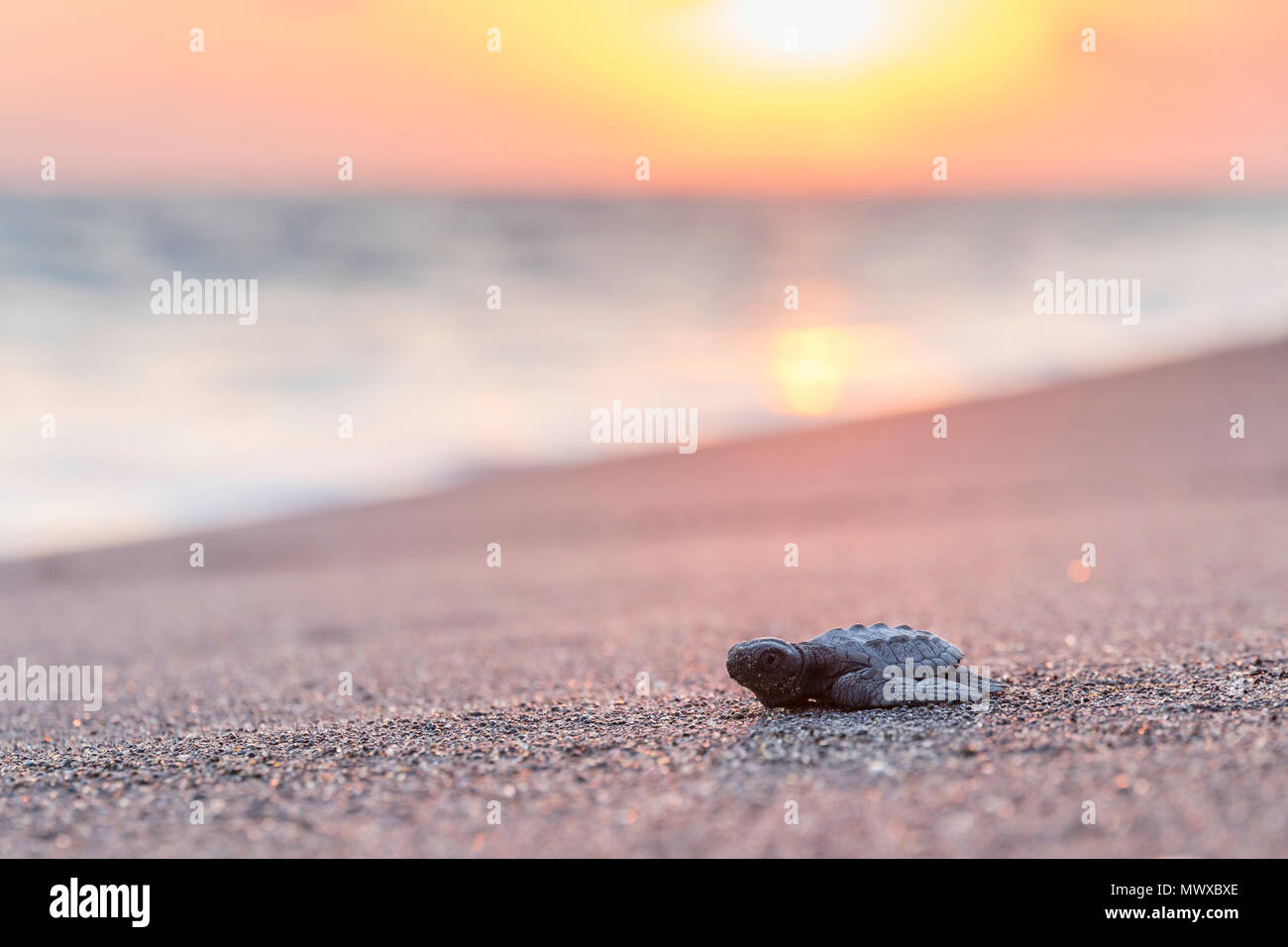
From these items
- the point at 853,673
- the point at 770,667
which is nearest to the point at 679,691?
the point at 770,667

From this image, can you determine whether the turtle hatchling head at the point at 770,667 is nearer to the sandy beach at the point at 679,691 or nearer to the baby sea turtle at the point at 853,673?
the baby sea turtle at the point at 853,673

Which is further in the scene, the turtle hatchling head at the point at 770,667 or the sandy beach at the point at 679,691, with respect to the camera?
the turtle hatchling head at the point at 770,667

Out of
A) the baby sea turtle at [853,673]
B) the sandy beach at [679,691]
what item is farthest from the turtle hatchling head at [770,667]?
the sandy beach at [679,691]

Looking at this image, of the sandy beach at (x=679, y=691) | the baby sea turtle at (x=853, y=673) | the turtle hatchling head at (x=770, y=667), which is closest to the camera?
the sandy beach at (x=679, y=691)

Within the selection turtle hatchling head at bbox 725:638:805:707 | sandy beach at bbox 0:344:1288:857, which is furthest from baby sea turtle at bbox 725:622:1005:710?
sandy beach at bbox 0:344:1288:857
